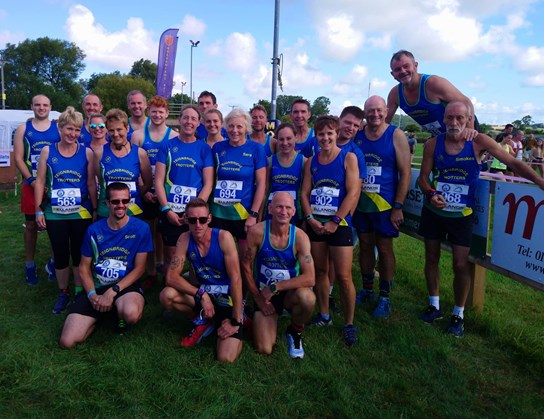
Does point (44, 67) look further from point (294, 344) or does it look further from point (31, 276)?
point (294, 344)

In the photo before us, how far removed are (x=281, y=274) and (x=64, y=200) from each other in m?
2.22

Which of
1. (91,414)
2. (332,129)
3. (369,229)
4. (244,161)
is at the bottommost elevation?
(91,414)

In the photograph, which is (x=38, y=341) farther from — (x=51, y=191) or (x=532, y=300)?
(x=532, y=300)

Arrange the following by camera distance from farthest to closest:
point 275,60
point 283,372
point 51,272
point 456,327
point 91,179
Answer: point 275,60, point 51,272, point 91,179, point 456,327, point 283,372

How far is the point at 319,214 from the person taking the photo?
361 centimetres

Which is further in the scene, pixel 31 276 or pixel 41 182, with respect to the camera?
pixel 31 276

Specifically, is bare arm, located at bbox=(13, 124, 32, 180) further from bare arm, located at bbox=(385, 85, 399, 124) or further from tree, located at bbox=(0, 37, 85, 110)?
tree, located at bbox=(0, 37, 85, 110)

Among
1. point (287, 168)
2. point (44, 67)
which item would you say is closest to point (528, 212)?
point (287, 168)

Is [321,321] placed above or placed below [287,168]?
below

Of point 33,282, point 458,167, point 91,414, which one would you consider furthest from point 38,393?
point 458,167

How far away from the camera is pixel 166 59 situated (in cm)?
1941

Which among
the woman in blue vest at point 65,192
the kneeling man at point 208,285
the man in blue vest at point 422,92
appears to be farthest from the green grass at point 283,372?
the man in blue vest at point 422,92

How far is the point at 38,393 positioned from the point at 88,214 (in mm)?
1770

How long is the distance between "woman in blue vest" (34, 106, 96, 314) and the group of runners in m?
0.01
